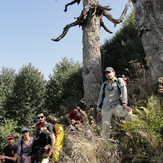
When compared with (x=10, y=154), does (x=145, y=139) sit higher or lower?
higher

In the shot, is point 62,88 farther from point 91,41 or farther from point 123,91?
point 123,91

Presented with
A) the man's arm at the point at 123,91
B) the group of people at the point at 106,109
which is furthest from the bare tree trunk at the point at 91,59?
the man's arm at the point at 123,91

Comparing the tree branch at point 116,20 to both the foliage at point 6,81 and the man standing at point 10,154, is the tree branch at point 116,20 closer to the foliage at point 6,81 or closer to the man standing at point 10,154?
the man standing at point 10,154

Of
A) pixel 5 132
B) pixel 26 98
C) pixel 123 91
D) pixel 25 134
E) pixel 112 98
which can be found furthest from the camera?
pixel 26 98

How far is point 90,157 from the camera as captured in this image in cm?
329

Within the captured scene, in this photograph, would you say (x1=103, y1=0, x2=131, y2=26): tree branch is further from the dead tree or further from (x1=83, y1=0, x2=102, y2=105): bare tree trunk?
(x1=83, y1=0, x2=102, y2=105): bare tree trunk

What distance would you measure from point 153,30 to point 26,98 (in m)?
8.08

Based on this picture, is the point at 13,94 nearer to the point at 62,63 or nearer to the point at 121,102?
the point at 62,63

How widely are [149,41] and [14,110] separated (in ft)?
27.5

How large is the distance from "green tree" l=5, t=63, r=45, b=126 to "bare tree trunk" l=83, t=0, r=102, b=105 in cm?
423

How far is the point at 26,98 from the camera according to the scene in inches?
441

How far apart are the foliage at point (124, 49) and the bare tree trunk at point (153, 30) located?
4290mm

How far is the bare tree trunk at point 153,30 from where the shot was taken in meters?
5.90

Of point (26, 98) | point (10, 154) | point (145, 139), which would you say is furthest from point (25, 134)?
point (26, 98)
